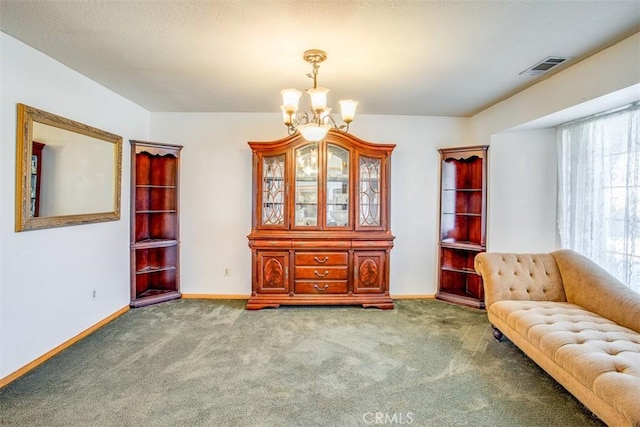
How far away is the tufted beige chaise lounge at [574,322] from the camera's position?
1686mm

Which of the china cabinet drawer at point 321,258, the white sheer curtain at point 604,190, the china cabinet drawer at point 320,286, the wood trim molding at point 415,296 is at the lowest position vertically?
the wood trim molding at point 415,296

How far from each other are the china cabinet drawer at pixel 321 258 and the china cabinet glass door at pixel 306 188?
35 centimetres

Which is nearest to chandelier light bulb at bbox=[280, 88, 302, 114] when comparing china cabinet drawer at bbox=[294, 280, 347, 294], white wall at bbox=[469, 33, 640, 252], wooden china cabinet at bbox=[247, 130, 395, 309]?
wooden china cabinet at bbox=[247, 130, 395, 309]

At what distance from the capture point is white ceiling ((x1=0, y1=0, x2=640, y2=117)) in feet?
6.34

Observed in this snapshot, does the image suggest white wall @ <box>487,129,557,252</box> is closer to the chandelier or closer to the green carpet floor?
the green carpet floor

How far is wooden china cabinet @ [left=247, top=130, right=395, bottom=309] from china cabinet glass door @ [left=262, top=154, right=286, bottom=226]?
0.01 m

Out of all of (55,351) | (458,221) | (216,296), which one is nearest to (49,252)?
(55,351)

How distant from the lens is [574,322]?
92.6 inches

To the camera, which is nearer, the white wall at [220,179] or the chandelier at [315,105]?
the chandelier at [315,105]

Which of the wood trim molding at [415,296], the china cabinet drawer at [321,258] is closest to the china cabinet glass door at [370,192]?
the china cabinet drawer at [321,258]

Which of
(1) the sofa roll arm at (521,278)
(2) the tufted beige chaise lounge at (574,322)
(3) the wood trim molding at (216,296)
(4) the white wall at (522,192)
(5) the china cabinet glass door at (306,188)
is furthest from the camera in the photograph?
(3) the wood trim molding at (216,296)

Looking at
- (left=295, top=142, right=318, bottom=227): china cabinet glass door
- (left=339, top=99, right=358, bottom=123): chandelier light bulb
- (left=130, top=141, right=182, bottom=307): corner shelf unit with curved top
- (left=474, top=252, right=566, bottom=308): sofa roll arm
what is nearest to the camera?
(left=339, top=99, right=358, bottom=123): chandelier light bulb

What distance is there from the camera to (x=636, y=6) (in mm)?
1881

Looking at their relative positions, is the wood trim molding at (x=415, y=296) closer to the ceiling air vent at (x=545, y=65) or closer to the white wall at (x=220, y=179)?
the white wall at (x=220, y=179)
